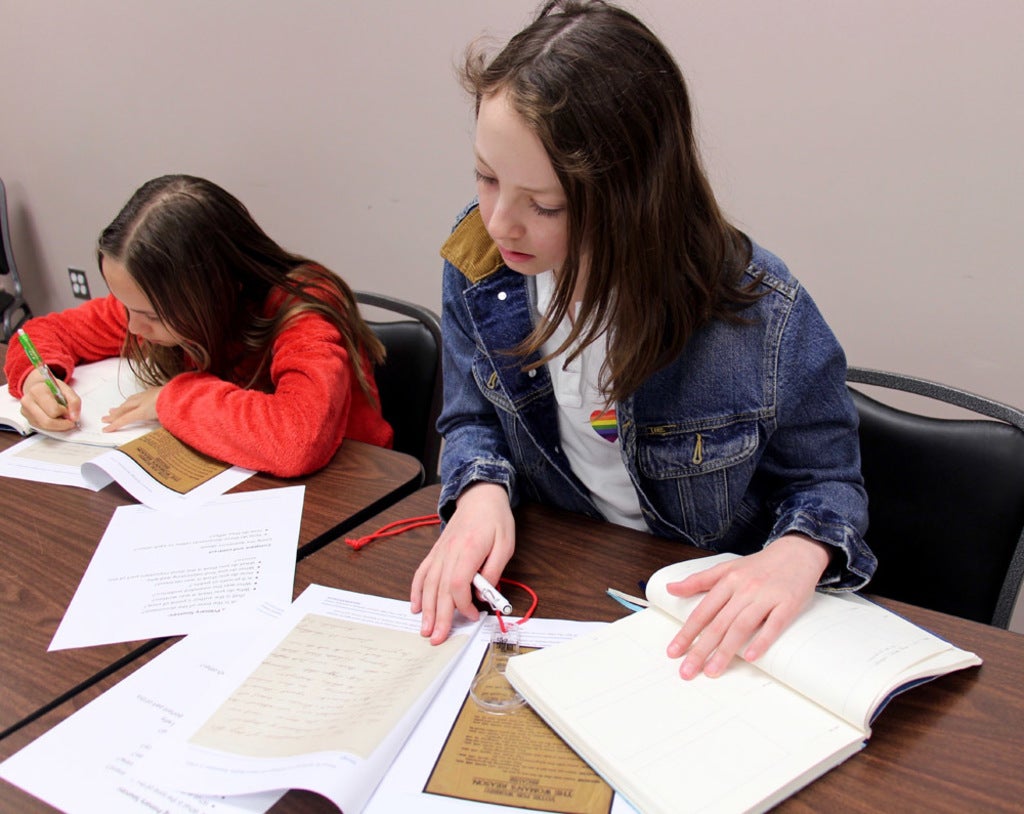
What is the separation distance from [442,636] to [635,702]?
20cm

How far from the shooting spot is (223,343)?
54.2 inches

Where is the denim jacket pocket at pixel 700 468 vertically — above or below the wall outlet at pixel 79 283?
above

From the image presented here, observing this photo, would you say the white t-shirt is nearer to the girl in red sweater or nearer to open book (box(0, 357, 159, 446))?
the girl in red sweater

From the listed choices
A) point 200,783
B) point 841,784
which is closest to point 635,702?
point 841,784

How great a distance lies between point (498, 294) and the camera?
1.00 metres

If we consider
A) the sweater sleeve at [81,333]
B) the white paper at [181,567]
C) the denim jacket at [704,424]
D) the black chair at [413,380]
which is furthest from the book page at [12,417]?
the denim jacket at [704,424]

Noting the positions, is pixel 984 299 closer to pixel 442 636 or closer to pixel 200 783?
pixel 442 636

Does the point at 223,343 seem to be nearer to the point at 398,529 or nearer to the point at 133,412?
the point at 133,412

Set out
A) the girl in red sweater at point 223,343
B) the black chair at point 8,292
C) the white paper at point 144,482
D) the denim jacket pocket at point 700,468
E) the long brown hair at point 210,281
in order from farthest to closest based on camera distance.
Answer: the black chair at point 8,292
the long brown hair at point 210,281
the girl in red sweater at point 223,343
the white paper at point 144,482
the denim jacket pocket at point 700,468

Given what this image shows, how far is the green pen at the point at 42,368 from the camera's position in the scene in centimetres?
125

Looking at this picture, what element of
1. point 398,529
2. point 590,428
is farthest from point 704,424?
point 398,529

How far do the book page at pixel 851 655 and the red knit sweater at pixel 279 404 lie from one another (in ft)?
1.97

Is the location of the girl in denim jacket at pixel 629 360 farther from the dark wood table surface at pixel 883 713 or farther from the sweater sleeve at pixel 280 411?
the sweater sleeve at pixel 280 411

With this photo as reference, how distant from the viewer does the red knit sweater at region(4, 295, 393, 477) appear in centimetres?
113
